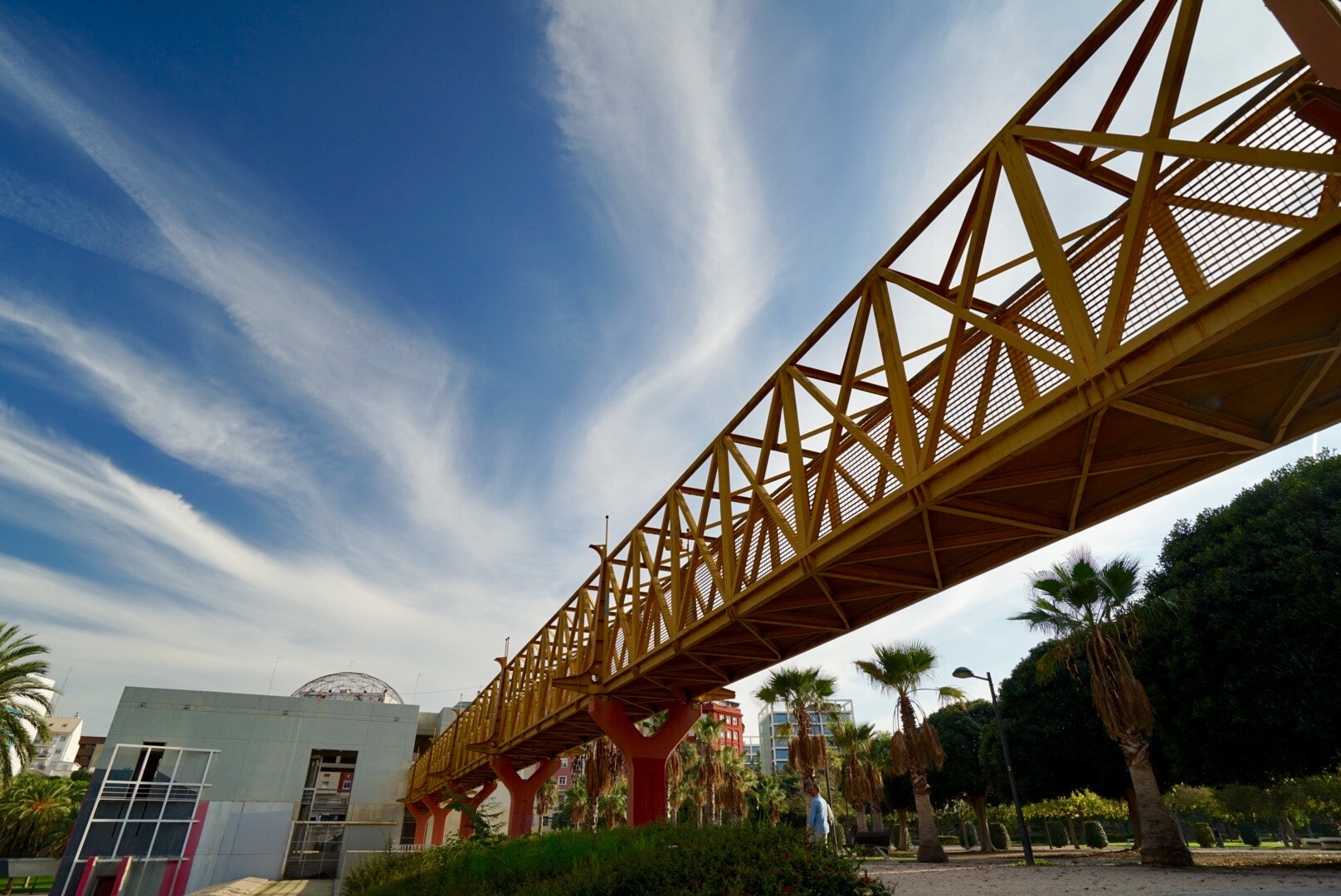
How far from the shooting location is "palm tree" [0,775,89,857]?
44.2 m

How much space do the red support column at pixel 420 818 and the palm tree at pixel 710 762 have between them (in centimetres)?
1989

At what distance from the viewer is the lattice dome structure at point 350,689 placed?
58719 millimetres

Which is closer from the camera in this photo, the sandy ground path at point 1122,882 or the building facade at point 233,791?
the sandy ground path at point 1122,882

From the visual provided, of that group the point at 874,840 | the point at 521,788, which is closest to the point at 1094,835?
the point at 874,840

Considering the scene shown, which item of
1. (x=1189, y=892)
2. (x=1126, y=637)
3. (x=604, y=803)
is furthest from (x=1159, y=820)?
(x=604, y=803)

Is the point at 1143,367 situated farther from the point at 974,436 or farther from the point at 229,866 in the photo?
the point at 229,866

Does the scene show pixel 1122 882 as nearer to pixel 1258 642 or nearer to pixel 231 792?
pixel 1258 642

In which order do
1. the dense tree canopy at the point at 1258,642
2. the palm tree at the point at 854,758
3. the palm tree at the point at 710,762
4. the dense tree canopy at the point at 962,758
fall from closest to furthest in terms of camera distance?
1. the dense tree canopy at the point at 1258,642
2. the palm tree at the point at 854,758
3. the palm tree at the point at 710,762
4. the dense tree canopy at the point at 962,758

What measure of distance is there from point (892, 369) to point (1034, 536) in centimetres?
292

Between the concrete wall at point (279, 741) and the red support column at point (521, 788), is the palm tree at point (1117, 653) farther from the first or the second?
the concrete wall at point (279, 741)

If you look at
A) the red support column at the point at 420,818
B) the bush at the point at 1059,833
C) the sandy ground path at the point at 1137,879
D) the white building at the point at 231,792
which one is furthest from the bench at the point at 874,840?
the bush at the point at 1059,833

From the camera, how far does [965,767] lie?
41188 millimetres

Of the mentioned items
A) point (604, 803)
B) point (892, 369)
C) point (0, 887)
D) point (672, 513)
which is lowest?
point (0, 887)

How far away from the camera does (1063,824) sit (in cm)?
6103
